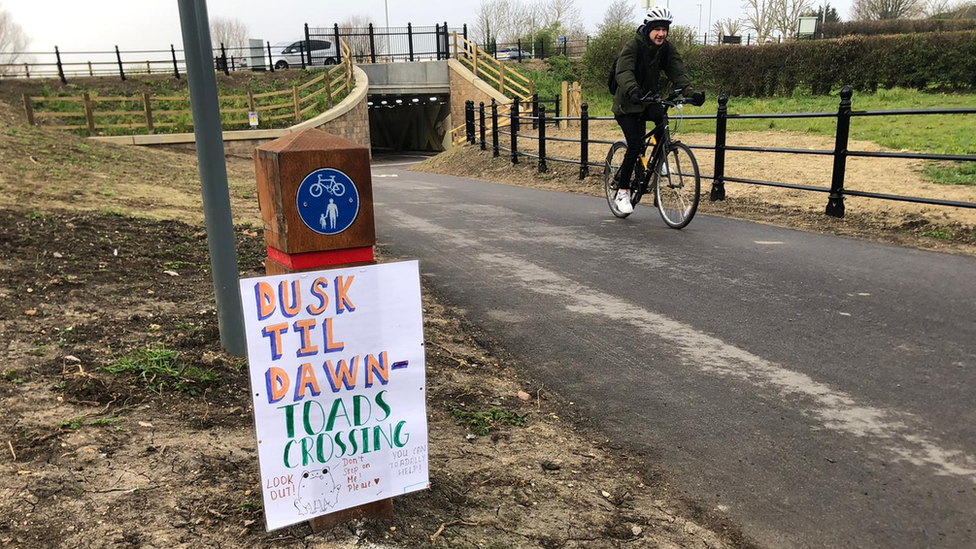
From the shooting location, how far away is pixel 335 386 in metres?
2.14

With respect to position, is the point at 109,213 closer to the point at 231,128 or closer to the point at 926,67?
the point at 231,128

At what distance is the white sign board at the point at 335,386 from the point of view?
2043mm

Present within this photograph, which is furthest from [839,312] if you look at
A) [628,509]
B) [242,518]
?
[242,518]

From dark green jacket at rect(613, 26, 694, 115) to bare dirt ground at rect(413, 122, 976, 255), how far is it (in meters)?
1.66

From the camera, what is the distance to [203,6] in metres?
3.26

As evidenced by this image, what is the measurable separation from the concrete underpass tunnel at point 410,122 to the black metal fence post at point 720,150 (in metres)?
27.5

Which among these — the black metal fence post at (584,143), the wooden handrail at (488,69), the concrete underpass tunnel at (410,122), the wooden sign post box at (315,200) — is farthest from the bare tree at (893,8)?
the wooden sign post box at (315,200)

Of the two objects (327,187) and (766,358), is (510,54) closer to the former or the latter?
(766,358)

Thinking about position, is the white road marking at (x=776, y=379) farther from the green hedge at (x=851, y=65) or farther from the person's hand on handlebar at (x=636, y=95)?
the green hedge at (x=851, y=65)

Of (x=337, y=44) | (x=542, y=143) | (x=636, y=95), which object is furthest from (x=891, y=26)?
(x=636, y=95)

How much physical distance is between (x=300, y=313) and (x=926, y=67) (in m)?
28.2

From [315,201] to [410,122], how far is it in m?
43.8

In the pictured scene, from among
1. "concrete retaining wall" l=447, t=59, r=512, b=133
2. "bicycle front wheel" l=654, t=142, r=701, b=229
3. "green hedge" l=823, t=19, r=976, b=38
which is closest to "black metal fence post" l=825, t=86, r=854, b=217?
"bicycle front wheel" l=654, t=142, r=701, b=229

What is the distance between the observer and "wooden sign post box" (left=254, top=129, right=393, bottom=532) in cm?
203
